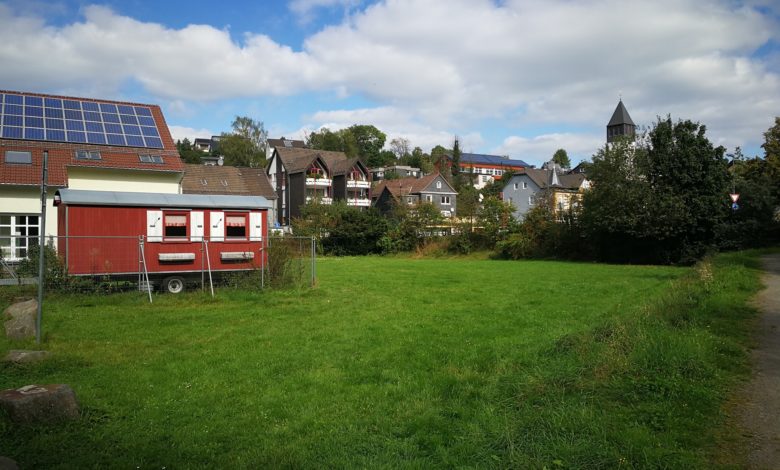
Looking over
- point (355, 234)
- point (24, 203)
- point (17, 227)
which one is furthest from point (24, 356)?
point (355, 234)

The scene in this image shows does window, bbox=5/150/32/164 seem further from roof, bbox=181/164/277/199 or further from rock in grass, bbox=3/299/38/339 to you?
roof, bbox=181/164/277/199

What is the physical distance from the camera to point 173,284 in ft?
57.9

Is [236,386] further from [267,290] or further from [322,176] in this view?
[322,176]

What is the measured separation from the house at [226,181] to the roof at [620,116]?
3034 inches

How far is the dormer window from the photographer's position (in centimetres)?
2820

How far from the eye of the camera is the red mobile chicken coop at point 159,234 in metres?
16.3

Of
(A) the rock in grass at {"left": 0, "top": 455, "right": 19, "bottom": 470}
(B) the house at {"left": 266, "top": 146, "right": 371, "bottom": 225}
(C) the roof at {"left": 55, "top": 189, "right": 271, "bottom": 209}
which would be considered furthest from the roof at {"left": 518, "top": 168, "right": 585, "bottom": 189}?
(A) the rock in grass at {"left": 0, "top": 455, "right": 19, "bottom": 470}

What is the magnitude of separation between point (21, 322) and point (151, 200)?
26.5 feet

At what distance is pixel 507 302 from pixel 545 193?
951 inches

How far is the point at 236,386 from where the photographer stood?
7383 millimetres

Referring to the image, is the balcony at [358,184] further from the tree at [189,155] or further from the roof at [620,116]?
the roof at [620,116]

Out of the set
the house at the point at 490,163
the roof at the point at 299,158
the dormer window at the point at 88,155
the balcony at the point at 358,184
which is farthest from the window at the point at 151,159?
the house at the point at 490,163

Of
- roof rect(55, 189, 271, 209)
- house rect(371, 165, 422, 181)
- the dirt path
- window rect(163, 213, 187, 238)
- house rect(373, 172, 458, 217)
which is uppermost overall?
house rect(371, 165, 422, 181)

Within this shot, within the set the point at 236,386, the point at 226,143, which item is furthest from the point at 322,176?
the point at 236,386
